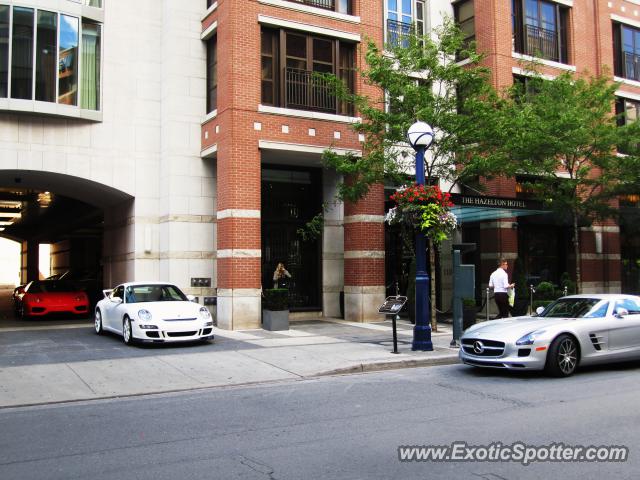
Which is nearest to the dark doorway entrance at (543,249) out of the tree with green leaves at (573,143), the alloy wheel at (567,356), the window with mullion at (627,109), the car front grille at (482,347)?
the tree with green leaves at (573,143)

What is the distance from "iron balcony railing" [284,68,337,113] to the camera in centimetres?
1791

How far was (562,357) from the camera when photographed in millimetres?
9539

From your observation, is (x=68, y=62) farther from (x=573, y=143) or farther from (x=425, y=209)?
(x=573, y=143)

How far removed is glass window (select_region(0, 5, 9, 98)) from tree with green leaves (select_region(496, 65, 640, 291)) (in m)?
13.5

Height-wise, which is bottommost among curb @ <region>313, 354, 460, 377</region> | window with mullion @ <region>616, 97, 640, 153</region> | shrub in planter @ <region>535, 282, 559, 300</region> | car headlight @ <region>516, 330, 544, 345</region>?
curb @ <region>313, 354, 460, 377</region>

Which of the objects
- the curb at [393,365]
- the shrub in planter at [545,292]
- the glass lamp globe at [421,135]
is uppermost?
the glass lamp globe at [421,135]

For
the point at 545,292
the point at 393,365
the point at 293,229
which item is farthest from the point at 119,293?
the point at 545,292

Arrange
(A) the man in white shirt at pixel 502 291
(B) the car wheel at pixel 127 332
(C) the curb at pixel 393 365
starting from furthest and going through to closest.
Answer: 1. (A) the man in white shirt at pixel 502 291
2. (B) the car wheel at pixel 127 332
3. (C) the curb at pixel 393 365

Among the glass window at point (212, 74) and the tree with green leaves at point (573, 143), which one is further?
the glass window at point (212, 74)

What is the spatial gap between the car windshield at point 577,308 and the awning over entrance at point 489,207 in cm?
638

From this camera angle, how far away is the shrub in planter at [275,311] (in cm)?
1641

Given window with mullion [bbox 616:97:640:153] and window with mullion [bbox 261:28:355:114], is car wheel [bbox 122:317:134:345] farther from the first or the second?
window with mullion [bbox 616:97:640:153]

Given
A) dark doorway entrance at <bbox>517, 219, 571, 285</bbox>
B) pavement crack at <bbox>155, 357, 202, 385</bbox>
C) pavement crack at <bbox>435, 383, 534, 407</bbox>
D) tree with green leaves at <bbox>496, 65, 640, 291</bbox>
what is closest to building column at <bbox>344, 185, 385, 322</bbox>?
tree with green leaves at <bbox>496, 65, 640, 291</bbox>

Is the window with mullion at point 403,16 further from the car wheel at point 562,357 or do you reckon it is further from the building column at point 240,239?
the car wheel at point 562,357
